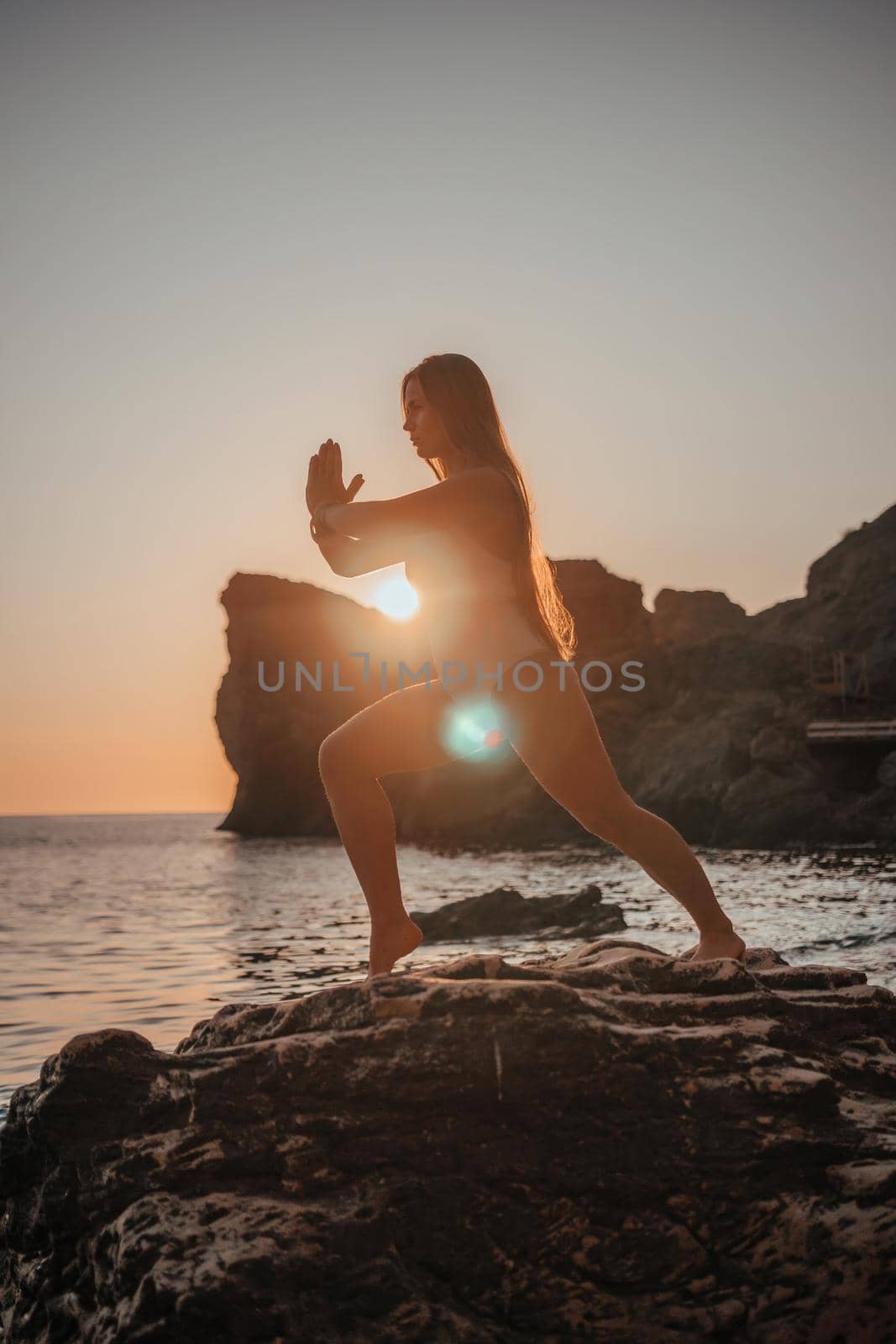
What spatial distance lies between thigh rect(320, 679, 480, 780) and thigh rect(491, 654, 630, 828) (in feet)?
0.72

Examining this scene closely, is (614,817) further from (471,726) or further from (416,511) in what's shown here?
(416,511)

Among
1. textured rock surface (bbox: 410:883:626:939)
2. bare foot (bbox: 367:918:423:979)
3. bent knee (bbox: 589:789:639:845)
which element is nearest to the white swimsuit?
bent knee (bbox: 589:789:639:845)

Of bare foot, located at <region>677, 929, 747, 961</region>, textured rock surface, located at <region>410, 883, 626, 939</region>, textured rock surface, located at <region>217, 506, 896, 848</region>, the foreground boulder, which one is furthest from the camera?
textured rock surface, located at <region>217, 506, 896, 848</region>

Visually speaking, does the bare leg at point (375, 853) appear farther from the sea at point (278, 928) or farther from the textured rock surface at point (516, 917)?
the textured rock surface at point (516, 917)

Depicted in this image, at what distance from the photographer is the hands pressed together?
3.44m

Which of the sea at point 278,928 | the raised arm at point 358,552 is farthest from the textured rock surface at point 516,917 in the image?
the raised arm at point 358,552

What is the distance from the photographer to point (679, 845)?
3.54 metres

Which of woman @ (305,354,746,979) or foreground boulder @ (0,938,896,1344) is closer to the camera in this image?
foreground boulder @ (0,938,896,1344)

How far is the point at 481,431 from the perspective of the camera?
139 inches

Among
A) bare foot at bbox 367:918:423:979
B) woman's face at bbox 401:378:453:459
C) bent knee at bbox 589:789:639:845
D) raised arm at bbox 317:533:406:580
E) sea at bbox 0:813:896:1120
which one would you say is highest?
woman's face at bbox 401:378:453:459

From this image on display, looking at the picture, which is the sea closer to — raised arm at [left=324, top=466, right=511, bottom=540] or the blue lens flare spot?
the blue lens flare spot


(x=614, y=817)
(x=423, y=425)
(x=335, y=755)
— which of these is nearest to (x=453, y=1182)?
(x=614, y=817)

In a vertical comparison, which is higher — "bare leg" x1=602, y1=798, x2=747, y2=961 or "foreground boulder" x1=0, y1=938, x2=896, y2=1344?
"bare leg" x1=602, y1=798, x2=747, y2=961

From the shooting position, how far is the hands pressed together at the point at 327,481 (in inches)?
135
